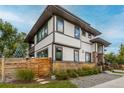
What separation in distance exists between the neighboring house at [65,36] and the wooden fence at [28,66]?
1406 millimetres

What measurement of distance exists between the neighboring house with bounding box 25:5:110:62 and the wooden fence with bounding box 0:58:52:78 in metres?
1.41

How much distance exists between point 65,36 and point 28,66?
5397mm

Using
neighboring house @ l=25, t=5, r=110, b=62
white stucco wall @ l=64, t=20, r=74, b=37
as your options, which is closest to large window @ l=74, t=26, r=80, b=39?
neighboring house @ l=25, t=5, r=110, b=62

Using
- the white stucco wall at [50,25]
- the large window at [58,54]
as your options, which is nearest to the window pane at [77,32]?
the large window at [58,54]

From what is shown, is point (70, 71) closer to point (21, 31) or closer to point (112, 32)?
point (112, 32)

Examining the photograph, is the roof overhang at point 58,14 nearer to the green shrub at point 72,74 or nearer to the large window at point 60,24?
the large window at point 60,24

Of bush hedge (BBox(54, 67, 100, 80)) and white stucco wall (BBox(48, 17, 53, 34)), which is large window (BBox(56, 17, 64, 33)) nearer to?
white stucco wall (BBox(48, 17, 53, 34))

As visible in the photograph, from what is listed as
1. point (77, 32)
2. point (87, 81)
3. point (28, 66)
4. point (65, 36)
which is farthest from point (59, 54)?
point (87, 81)

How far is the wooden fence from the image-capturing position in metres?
13.3

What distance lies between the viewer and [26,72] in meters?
12.1

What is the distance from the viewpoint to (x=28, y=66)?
13.9 metres

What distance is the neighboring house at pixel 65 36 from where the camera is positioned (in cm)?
1619

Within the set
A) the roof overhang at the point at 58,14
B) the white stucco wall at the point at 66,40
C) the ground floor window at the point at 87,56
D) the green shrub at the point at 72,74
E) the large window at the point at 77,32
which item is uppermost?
the roof overhang at the point at 58,14
